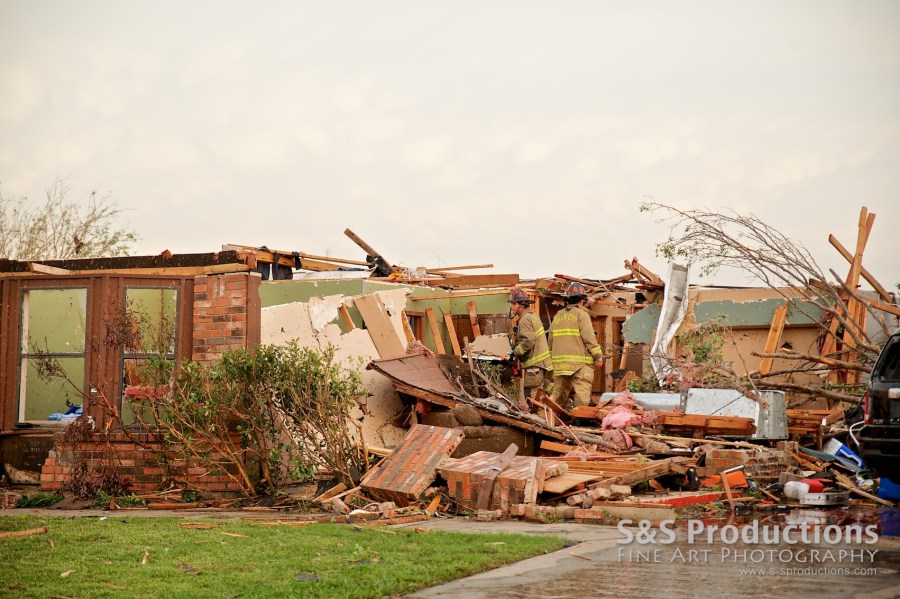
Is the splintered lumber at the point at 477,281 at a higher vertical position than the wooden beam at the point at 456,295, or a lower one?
higher

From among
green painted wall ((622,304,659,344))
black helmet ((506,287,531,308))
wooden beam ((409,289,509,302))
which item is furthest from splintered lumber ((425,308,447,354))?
green painted wall ((622,304,659,344))

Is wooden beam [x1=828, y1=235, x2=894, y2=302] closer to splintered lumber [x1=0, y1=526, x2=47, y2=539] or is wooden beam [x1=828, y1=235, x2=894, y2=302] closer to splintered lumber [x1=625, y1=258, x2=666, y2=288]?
splintered lumber [x1=625, y1=258, x2=666, y2=288]

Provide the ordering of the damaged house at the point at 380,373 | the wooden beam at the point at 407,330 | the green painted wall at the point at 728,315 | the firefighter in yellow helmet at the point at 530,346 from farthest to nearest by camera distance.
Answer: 1. the wooden beam at the point at 407,330
2. the green painted wall at the point at 728,315
3. the firefighter in yellow helmet at the point at 530,346
4. the damaged house at the point at 380,373

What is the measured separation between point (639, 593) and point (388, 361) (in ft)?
24.5

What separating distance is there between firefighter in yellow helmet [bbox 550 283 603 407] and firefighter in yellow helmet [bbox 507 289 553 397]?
162 millimetres

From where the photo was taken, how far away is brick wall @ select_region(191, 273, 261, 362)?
36.3 ft

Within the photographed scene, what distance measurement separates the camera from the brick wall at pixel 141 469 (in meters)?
10.8

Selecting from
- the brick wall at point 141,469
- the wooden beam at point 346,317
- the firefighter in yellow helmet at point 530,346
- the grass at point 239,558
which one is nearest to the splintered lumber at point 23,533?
the grass at point 239,558

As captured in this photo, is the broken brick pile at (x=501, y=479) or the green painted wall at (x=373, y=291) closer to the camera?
the broken brick pile at (x=501, y=479)

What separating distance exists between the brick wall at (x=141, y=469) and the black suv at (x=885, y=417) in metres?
6.40

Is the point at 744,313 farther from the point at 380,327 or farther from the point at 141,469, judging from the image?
the point at 141,469

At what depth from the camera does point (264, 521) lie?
883 centimetres

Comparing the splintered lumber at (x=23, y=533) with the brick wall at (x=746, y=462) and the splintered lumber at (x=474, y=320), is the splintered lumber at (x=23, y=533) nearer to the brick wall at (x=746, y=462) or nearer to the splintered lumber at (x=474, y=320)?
the brick wall at (x=746, y=462)

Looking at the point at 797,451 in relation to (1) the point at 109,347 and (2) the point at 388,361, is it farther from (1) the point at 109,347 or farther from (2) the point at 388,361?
(1) the point at 109,347
